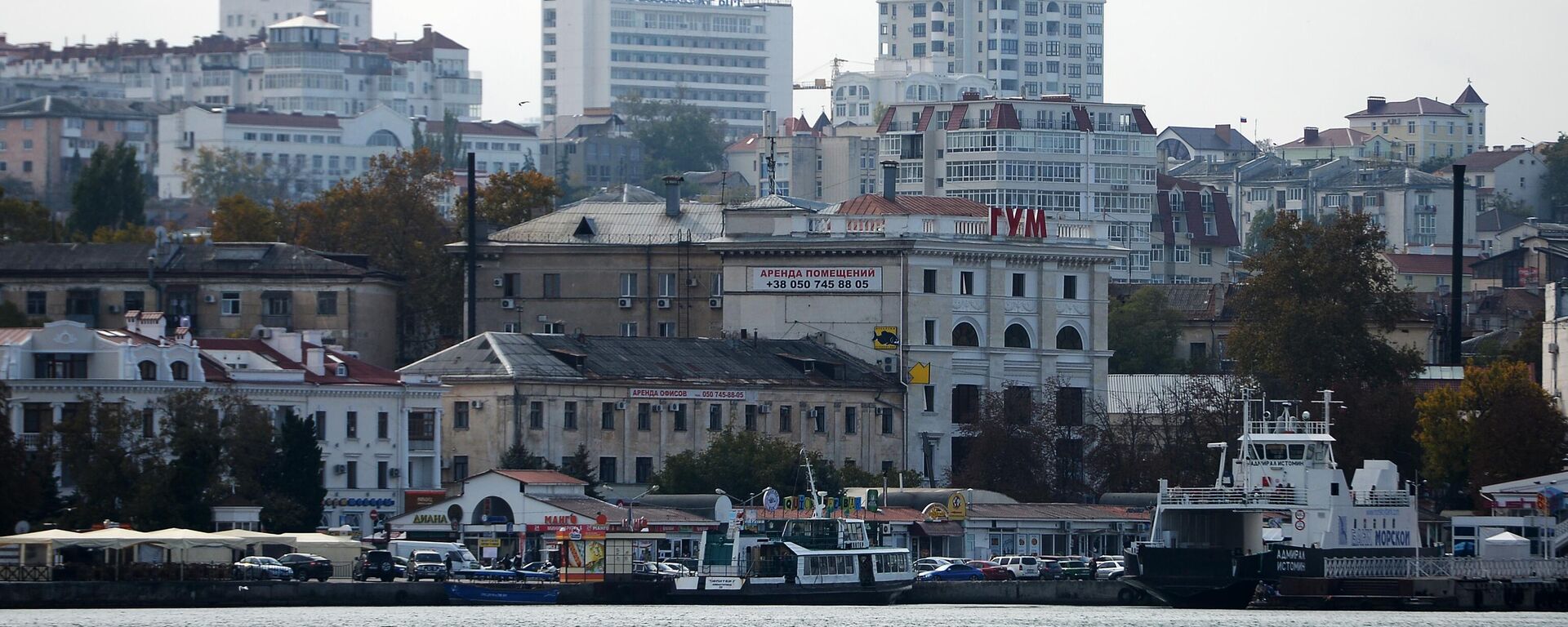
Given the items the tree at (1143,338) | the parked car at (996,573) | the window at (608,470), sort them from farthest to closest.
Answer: the tree at (1143,338) < the window at (608,470) < the parked car at (996,573)

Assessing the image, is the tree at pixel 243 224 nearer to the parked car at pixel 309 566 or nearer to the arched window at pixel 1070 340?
the arched window at pixel 1070 340

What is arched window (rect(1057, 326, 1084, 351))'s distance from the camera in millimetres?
131250

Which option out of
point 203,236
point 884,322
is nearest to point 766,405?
point 884,322

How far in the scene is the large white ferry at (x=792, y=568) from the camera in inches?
3524

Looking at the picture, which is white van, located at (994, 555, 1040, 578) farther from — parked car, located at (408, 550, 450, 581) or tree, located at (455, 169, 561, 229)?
tree, located at (455, 169, 561, 229)

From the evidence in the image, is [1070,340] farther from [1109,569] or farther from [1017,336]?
[1109,569]

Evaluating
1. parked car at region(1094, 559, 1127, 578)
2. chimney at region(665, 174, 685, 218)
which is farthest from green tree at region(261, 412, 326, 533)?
chimney at region(665, 174, 685, 218)

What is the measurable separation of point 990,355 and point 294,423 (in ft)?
117

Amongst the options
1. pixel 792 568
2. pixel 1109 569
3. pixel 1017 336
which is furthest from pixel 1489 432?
pixel 792 568

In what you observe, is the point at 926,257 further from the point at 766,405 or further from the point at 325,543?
the point at 325,543

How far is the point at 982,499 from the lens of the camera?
111m

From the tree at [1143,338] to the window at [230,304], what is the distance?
44.9 metres

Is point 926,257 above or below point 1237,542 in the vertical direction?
above

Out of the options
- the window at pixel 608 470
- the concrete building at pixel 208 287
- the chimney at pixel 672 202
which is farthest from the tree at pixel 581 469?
the chimney at pixel 672 202
